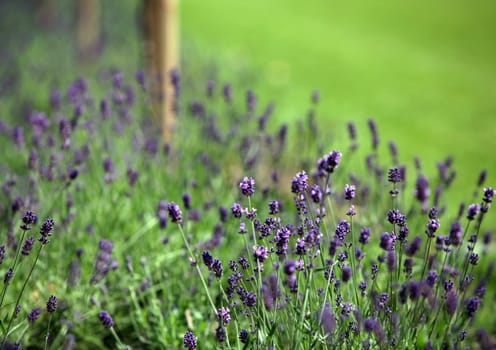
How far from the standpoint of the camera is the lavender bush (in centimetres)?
192

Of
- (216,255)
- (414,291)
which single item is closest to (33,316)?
(414,291)

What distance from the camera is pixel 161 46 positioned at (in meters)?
5.19

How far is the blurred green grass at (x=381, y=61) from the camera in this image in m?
6.72

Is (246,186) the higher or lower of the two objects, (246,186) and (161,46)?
the lower

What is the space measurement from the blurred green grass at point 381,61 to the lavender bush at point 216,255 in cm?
198

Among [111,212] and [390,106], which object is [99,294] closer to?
[111,212]

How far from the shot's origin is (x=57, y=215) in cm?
354

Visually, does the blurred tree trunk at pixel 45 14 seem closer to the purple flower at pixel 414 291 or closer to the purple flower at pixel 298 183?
the purple flower at pixel 298 183

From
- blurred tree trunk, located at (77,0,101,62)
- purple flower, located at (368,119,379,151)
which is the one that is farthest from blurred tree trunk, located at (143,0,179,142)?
blurred tree trunk, located at (77,0,101,62)

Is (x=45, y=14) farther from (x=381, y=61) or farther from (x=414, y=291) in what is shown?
(x=414, y=291)

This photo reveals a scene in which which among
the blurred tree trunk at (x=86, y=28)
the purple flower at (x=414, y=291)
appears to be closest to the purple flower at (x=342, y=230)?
the purple flower at (x=414, y=291)

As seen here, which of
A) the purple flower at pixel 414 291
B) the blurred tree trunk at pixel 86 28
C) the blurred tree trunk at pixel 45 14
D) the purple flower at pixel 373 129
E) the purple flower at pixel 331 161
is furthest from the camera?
the blurred tree trunk at pixel 45 14

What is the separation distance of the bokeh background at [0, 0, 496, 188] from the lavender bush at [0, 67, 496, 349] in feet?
6.79

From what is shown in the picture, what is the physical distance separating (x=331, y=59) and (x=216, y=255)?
661cm
